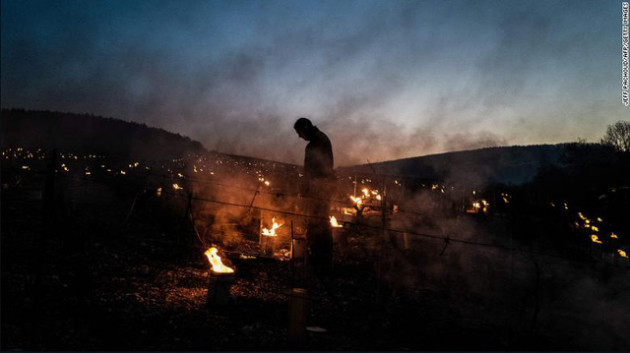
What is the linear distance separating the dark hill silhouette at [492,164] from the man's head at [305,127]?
54.0 ft

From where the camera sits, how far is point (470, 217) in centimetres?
1452

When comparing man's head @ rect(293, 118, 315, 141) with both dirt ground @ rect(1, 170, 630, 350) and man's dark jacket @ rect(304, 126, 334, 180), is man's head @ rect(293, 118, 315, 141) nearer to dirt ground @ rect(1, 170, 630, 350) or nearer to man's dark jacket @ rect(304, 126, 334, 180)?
man's dark jacket @ rect(304, 126, 334, 180)

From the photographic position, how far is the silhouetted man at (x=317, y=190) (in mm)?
7906

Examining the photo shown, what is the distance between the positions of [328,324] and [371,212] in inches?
367

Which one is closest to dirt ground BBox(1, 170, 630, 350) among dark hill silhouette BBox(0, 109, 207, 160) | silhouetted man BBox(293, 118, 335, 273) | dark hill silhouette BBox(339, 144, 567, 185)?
silhouetted man BBox(293, 118, 335, 273)

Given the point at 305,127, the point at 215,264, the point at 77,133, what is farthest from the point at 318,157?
the point at 77,133

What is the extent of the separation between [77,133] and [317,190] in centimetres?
7690

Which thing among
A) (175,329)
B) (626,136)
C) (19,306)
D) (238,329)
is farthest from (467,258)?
(626,136)

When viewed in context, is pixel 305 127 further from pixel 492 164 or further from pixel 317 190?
pixel 492 164

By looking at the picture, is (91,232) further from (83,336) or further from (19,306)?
(83,336)

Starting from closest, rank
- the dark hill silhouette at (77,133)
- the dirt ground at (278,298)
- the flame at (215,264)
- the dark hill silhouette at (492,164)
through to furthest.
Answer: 1. the dirt ground at (278,298)
2. the flame at (215,264)
3. the dark hill silhouette at (492,164)
4. the dark hill silhouette at (77,133)

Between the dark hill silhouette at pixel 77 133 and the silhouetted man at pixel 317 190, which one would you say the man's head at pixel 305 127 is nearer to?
the silhouetted man at pixel 317 190

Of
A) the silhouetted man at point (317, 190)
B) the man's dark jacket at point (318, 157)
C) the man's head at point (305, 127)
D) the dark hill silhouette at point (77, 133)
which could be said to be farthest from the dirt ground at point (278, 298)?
the dark hill silhouette at point (77, 133)

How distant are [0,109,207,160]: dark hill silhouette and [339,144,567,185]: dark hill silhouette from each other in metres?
37.0
